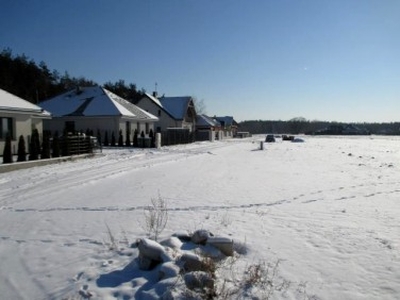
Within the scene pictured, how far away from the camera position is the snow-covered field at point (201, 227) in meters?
5.12

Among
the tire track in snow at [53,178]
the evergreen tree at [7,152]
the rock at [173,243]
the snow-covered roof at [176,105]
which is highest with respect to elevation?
the snow-covered roof at [176,105]

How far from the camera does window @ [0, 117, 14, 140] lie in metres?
22.6

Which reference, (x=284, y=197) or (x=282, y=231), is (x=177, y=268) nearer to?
(x=282, y=231)

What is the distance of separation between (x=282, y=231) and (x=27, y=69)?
190 feet

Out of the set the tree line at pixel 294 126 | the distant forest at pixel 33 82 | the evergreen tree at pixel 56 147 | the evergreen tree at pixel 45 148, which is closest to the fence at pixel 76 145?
the evergreen tree at pixel 56 147

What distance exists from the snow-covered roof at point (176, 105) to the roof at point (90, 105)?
16434 millimetres

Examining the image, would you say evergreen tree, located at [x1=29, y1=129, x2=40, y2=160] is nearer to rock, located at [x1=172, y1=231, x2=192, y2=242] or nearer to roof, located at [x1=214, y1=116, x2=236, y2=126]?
rock, located at [x1=172, y1=231, x2=192, y2=242]

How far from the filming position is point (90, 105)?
1582 inches

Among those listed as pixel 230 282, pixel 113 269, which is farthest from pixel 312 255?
pixel 113 269

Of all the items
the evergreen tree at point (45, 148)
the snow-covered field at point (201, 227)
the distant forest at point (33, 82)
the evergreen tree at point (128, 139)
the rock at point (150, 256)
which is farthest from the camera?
the distant forest at point (33, 82)

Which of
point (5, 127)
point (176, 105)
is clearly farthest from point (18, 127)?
point (176, 105)

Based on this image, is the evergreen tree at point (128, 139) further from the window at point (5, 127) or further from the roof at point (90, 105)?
the window at point (5, 127)

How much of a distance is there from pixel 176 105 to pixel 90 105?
24417 millimetres

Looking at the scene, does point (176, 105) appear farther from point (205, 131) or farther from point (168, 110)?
point (205, 131)
